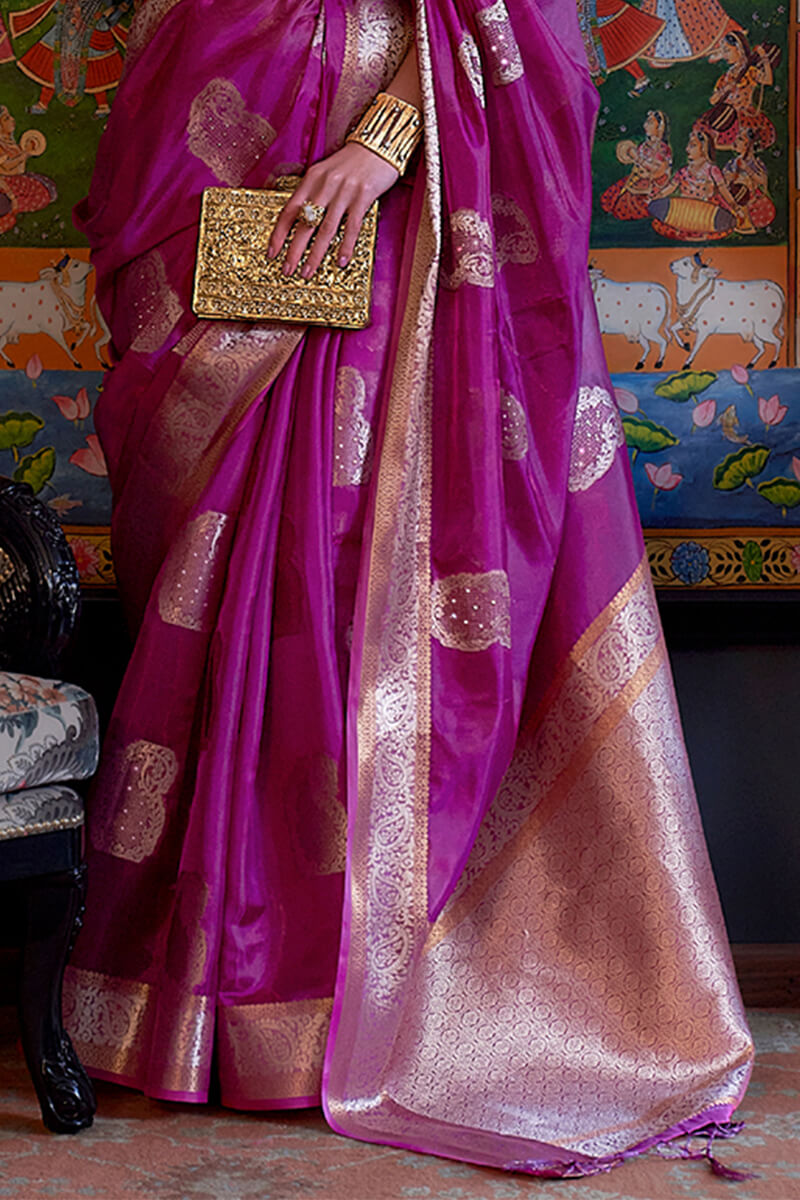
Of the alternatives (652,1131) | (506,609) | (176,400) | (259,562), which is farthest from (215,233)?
(652,1131)

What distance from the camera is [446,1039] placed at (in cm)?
144

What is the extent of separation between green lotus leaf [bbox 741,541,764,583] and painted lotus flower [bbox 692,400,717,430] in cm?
20

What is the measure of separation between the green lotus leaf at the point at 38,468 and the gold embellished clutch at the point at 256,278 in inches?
21.9

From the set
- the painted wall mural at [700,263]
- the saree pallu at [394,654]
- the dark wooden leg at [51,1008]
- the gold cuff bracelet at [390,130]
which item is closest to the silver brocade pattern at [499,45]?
the saree pallu at [394,654]

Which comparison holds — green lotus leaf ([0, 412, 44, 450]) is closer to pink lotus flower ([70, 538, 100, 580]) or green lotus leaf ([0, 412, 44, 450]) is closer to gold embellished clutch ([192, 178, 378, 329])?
pink lotus flower ([70, 538, 100, 580])

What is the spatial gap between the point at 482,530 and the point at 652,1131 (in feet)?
2.30

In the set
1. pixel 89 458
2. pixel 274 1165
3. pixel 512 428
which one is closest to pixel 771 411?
pixel 512 428

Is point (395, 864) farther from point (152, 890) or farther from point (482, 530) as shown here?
point (482, 530)

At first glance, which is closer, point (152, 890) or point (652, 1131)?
point (652, 1131)

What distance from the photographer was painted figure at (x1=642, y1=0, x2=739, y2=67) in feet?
6.34

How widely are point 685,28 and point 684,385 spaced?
560 mm

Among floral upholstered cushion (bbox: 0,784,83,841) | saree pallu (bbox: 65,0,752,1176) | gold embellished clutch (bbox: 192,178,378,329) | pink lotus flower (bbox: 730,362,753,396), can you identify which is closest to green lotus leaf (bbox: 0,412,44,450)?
saree pallu (bbox: 65,0,752,1176)

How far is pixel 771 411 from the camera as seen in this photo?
1.94 meters

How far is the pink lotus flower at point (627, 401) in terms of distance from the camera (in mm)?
1942
